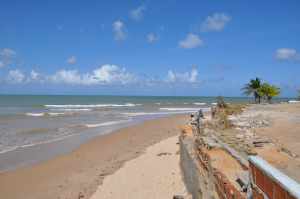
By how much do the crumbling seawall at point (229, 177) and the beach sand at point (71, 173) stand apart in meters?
2.71

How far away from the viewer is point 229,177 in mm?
3633

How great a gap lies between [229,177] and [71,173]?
6.21 m

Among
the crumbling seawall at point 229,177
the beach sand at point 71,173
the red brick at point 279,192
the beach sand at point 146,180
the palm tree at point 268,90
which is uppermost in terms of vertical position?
the palm tree at point 268,90

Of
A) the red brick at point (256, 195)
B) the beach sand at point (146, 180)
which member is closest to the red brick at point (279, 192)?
the red brick at point (256, 195)

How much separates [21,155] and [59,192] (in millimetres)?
4607

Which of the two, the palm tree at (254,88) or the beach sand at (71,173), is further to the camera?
the palm tree at (254,88)

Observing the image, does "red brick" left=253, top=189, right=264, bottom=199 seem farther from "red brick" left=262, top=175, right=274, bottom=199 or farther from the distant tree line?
the distant tree line

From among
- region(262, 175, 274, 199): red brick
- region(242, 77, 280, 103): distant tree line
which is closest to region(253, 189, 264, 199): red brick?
region(262, 175, 274, 199): red brick

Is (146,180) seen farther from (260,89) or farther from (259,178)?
(260,89)

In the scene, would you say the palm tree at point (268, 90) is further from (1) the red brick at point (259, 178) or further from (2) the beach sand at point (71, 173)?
(1) the red brick at point (259, 178)

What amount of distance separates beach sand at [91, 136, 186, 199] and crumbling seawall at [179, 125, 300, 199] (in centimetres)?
52

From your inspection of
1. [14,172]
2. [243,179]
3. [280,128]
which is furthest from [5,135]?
[243,179]

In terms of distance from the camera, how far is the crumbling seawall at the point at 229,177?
6.02 ft

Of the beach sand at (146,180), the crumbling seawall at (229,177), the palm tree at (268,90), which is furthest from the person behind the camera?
the palm tree at (268,90)
